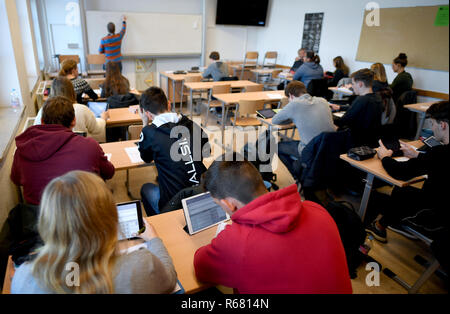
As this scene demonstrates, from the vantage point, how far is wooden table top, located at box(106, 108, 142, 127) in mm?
3320

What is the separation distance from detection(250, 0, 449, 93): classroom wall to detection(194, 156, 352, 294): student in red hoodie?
5.02 meters

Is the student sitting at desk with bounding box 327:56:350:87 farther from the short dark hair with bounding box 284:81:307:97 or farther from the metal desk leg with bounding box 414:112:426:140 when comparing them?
the short dark hair with bounding box 284:81:307:97

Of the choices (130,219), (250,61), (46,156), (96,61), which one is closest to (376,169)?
(130,219)

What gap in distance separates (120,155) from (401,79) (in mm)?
4863

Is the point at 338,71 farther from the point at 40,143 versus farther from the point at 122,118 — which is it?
the point at 40,143

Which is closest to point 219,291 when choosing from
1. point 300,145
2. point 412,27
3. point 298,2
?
point 300,145

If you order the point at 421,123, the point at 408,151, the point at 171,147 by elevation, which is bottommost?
the point at 421,123

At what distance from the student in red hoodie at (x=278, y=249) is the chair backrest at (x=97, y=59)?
6.61 meters

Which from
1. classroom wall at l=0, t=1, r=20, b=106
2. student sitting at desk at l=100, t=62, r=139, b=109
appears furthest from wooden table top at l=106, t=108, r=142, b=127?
classroom wall at l=0, t=1, r=20, b=106

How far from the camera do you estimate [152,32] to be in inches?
292

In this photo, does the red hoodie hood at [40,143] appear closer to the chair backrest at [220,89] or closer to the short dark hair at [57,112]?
the short dark hair at [57,112]

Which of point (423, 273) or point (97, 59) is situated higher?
point (97, 59)

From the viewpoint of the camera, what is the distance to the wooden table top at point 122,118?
3320 mm
